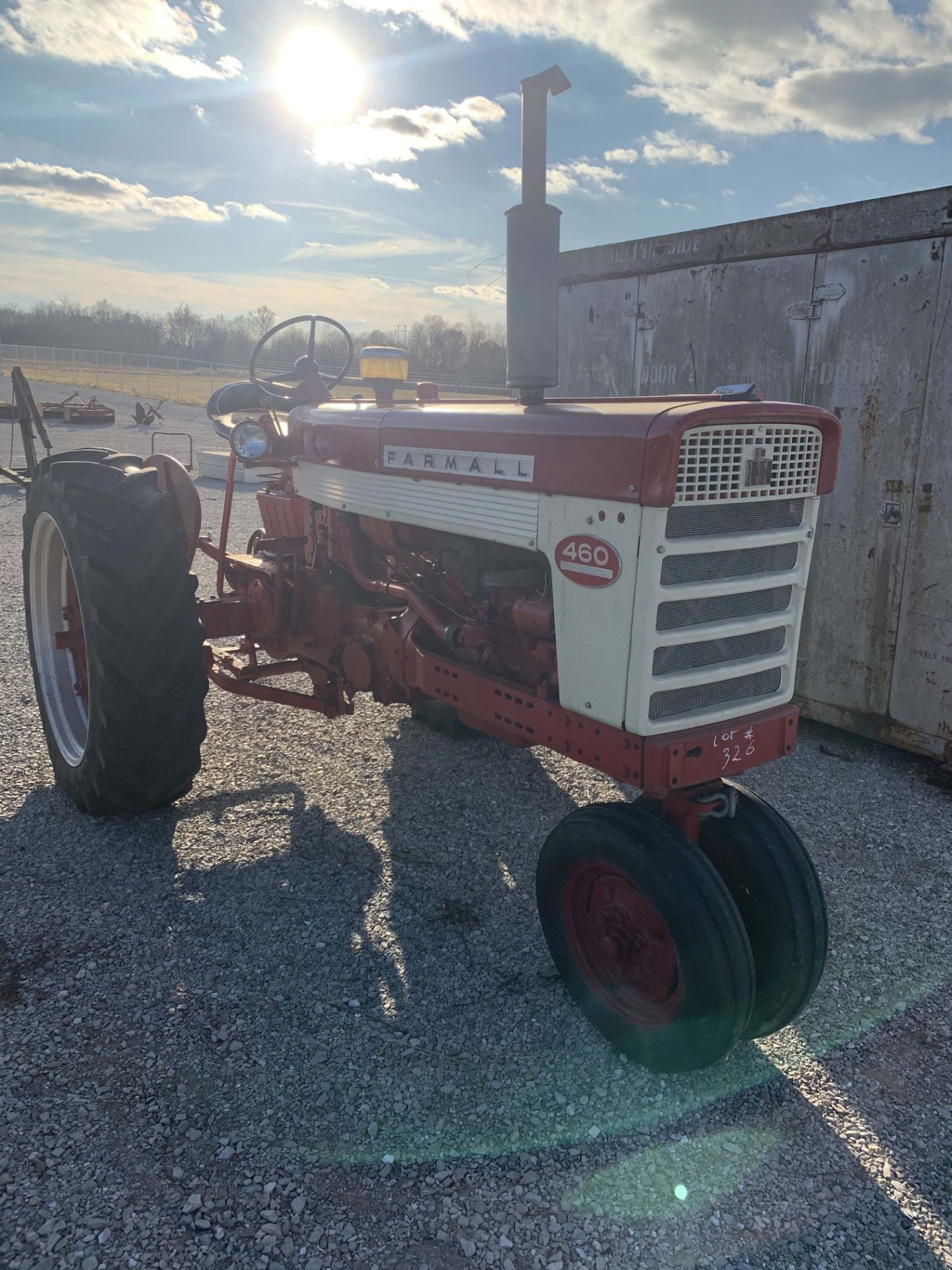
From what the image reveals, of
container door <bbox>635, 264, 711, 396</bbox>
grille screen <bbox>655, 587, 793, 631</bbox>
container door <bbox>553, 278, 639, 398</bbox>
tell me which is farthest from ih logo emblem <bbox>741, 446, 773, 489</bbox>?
container door <bbox>553, 278, 639, 398</bbox>

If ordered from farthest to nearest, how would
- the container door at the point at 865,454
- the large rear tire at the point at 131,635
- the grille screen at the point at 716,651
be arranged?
the container door at the point at 865,454 → the large rear tire at the point at 131,635 → the grille screen at the point at 716,651

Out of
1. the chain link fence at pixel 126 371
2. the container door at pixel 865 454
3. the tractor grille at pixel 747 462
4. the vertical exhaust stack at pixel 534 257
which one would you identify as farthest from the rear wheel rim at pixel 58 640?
the chain link fence at pixel 126 371

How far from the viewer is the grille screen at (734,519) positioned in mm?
2213

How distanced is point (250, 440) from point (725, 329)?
280 centimetres

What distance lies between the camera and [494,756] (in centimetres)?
444

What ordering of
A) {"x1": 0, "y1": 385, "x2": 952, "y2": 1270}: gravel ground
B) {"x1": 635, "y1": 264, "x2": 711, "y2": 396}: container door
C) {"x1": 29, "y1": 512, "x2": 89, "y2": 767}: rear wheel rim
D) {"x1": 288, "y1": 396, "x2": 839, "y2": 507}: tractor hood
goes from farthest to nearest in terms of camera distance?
{"x1": 635, "y1": 264, "x2": 711, "y2": 396}: container door → {"x1": 29, "y1": 512, "x2": 89, "y2": 767}: rear wheel rim → {"x1": 288, "y1": 396, "x2": 839, "y2": 507}: tractor hood → {"x1": 0, "y1": 385, "x2": 952, "y2": 1270}: gravel ground

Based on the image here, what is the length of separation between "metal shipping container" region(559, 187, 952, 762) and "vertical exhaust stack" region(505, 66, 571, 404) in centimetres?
243

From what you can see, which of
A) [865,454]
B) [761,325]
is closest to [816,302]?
[761,325]

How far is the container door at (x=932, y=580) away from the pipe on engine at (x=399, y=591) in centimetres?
263

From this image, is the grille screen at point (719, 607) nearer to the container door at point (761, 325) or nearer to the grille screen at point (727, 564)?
the grille screen at point (727, 564)

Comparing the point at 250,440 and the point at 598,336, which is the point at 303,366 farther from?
the point at 598,336

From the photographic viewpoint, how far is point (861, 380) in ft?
14.7

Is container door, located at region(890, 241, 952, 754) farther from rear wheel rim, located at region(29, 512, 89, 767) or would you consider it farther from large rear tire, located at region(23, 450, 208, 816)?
rear wheel rim, located at region(29, 512, 89, 767)

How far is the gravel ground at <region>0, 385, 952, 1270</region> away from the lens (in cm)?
194
